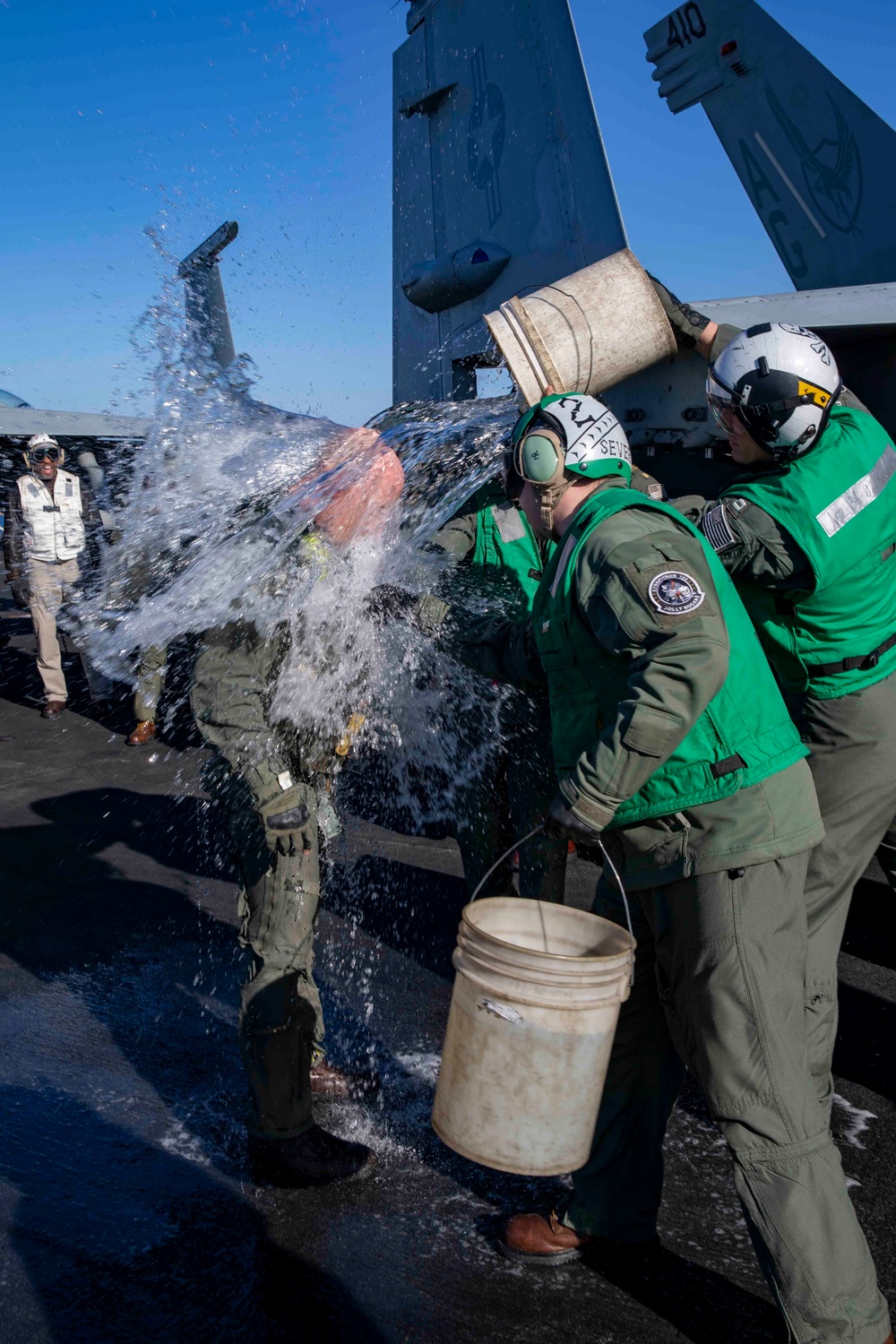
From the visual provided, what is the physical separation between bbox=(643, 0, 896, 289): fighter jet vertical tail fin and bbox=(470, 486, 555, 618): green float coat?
4.37 meters

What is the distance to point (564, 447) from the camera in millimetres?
2213

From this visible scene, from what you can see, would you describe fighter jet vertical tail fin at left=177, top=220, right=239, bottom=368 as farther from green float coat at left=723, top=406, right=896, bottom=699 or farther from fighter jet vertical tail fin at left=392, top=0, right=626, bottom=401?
green float coat at left=723, top=406, right=896, bottom=699

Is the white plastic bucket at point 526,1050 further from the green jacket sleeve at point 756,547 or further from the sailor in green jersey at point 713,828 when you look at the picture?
the green jacket sleeve at point 756,547

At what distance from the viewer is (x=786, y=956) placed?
6.19 feet

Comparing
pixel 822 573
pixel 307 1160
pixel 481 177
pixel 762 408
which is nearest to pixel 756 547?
pixel 822 573

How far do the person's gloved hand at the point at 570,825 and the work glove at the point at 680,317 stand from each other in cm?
314

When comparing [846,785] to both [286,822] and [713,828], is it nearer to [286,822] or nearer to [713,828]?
[713,828]

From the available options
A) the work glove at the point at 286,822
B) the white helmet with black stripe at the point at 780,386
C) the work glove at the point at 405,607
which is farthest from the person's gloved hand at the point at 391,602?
the white helmet with black stripe at the point at 780,386

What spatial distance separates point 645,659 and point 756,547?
86cm

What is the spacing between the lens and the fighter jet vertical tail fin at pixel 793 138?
6555 millimetres

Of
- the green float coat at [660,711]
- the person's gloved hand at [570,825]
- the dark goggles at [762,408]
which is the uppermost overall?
the dark goggles at [762,408]

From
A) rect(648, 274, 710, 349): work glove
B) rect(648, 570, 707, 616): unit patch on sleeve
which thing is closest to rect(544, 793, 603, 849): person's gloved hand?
rect(648, 570, 707, 616): unit patch on sleeve

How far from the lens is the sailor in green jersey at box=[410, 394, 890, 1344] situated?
1765 mm

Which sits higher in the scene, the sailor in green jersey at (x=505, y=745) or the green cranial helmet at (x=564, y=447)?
the green cranial helmet at (x=564, y=447)
